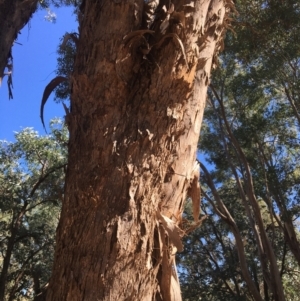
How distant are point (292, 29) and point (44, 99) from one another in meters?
9.80

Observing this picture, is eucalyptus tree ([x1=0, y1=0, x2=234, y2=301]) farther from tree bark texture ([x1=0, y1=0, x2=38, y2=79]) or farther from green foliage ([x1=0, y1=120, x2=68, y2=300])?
green foliage ([x1=0, y1=120, x2=68, y2=300])

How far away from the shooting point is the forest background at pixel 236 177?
1023cm

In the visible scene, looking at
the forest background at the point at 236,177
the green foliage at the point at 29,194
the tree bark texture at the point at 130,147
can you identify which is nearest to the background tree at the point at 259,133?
the forest background at the point at 236,177

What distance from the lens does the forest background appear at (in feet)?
33.6

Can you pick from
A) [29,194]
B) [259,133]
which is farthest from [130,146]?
[259,133]

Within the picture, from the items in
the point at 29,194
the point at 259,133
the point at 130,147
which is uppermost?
the point at 259,133

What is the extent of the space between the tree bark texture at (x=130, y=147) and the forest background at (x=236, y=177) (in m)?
7.39

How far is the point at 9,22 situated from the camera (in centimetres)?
773

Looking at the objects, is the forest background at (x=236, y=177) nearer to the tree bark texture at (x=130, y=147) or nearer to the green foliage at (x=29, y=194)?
the green foliage at (x=29, y=194)

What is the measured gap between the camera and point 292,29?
10461 mm

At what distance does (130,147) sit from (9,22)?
23.4 ft

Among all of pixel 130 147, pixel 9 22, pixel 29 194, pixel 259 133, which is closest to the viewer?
pixel 130 147

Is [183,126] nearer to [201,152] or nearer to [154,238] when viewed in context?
[154,238]

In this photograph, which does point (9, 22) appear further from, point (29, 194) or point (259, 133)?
point (259, 133)
